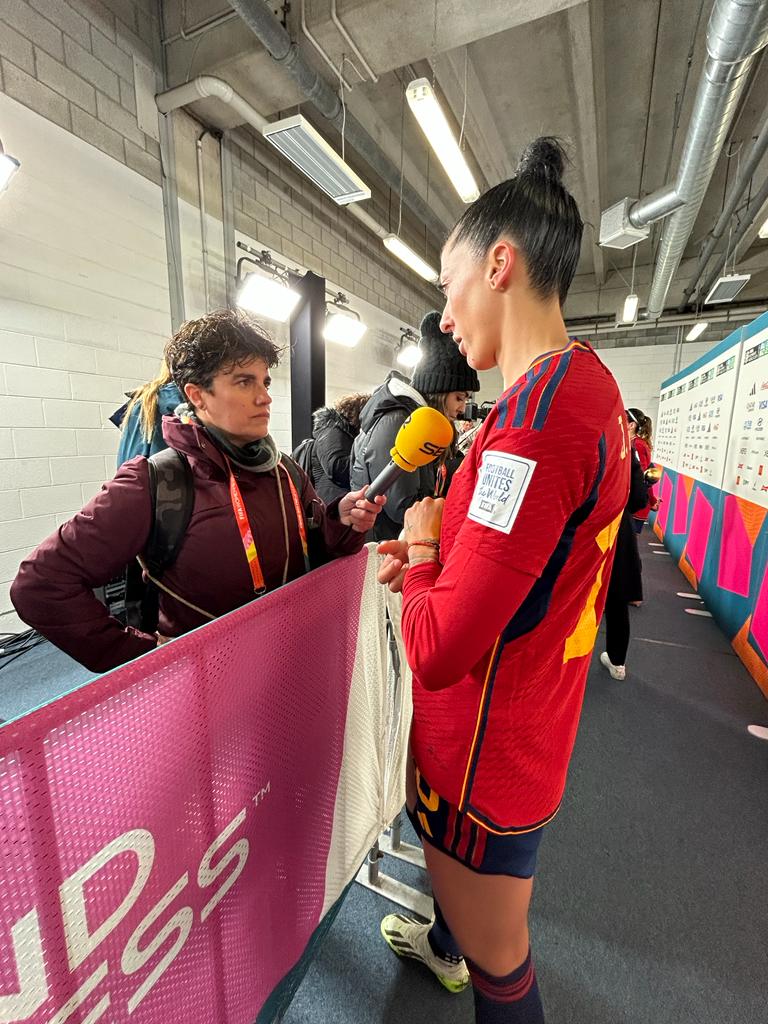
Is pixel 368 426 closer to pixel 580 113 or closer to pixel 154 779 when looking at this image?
pixel 154 779

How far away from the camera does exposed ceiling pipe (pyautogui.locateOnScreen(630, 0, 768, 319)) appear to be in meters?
2.37

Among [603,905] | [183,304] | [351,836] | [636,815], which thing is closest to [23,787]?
[351,836]

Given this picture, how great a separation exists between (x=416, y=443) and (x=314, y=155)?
3219mm

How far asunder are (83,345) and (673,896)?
166 inches

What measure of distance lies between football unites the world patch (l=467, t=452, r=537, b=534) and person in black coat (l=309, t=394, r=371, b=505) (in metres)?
1.95

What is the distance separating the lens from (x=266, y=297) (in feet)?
13.1

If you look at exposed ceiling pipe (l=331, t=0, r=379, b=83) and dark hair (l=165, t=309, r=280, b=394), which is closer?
dark hair (l=165, t=309, r=280, b=394)

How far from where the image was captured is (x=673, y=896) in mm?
1510

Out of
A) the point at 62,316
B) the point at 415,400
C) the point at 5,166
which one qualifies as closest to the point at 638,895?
the point at 415,400

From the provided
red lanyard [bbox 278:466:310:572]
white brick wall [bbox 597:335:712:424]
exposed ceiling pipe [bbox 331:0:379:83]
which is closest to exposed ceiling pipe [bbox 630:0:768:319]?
exposed ceiling pipe [bbox 331:0:379:83]

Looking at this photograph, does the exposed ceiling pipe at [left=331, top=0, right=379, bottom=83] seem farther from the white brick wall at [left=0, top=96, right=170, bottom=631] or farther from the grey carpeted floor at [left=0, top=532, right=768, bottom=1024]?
the grey carpeted floor at [left=0, top=532, right=768, bottom=1024]

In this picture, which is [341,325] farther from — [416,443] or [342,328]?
[416,443]

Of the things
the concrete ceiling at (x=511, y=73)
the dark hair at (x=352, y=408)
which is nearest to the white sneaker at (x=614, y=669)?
the dark hair at (x=352, y=408)

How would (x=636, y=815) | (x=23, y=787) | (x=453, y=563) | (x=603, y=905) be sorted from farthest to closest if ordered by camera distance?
(x=636, y=815) < (x=603, y=905) < (x=453, y=563) < (x=23, y=787)
